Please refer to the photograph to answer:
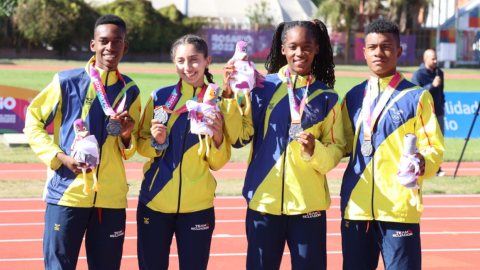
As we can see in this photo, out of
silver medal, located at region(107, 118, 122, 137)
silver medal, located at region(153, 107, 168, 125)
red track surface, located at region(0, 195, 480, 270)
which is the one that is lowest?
red track surface, located at region(0, 195, 480, 270)

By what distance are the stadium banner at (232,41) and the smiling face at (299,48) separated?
3654 centimetres

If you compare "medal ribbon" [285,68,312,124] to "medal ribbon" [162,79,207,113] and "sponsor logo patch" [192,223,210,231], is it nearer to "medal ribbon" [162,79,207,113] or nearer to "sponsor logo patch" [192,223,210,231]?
"medal ribbon" [162,79,207,113]

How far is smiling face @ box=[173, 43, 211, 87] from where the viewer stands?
3881mm

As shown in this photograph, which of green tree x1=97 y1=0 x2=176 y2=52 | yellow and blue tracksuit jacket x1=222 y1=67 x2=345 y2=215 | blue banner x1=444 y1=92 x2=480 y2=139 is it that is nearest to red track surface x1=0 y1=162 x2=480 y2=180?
blue banner x1=444 y1=92 x2=480 y2=139

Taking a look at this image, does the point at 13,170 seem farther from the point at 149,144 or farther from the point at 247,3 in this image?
the point at 247,3

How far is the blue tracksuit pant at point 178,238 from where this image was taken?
3.86 metres

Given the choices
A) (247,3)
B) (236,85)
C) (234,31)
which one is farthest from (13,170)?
(247,3)

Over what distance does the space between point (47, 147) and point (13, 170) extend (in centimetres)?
733

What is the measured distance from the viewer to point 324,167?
367 cm

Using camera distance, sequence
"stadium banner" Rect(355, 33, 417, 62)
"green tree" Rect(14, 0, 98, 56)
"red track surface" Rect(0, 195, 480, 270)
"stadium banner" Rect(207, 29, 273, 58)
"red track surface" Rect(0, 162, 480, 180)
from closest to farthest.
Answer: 1. "red track surface" Rect(0, 195, 480, 270)
2. "red track surface" Rect(0, 162, 480, 180)
3. "green tree" Rect(14, 0, 98, 56)
4. "stadium banner" Rect(207, 29, 273, 58)
5. "stadium banner" Rect(355, 33, 417, 62)

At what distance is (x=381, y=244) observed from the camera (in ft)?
12.5

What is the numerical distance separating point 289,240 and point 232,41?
123ft

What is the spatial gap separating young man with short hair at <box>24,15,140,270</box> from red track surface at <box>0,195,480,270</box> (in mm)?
1943

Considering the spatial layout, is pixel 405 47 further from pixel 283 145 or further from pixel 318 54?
pixel 283 145
